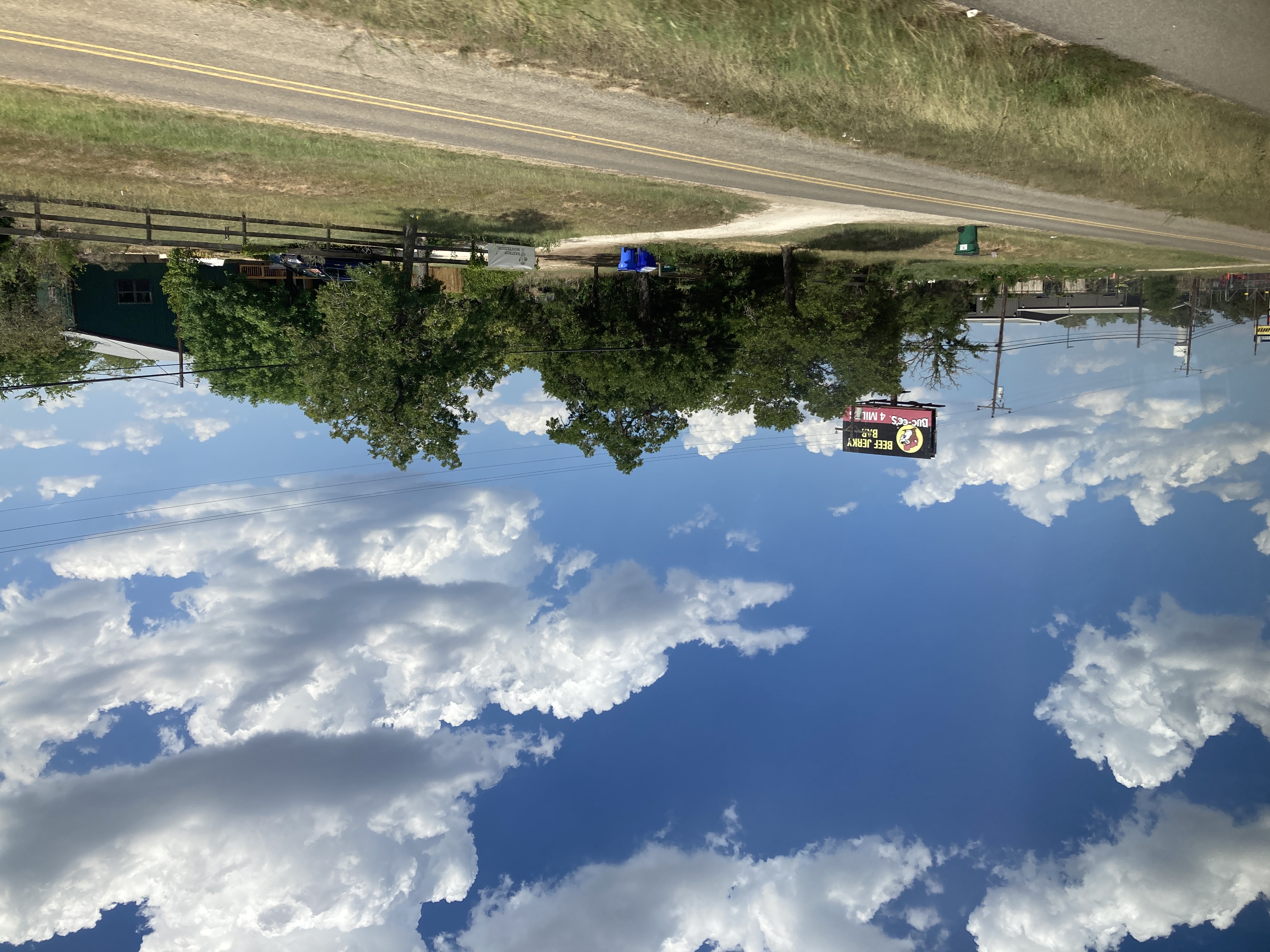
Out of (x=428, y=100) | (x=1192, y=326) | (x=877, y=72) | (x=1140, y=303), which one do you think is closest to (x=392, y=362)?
(x=428, y=100)

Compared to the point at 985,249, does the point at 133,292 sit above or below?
below

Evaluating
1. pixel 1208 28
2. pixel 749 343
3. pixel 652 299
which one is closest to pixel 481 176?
pixel 652 299

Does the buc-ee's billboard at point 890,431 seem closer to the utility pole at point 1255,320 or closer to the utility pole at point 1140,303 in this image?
the utility pole at point 1140,303

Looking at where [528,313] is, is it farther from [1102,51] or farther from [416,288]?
[1102,51]

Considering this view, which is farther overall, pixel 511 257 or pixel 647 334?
pixel 647 334

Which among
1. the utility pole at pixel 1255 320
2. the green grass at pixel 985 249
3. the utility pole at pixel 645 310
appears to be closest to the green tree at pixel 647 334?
the utility pole at pixel 645 310

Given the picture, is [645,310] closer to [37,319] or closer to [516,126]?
[516,126]
